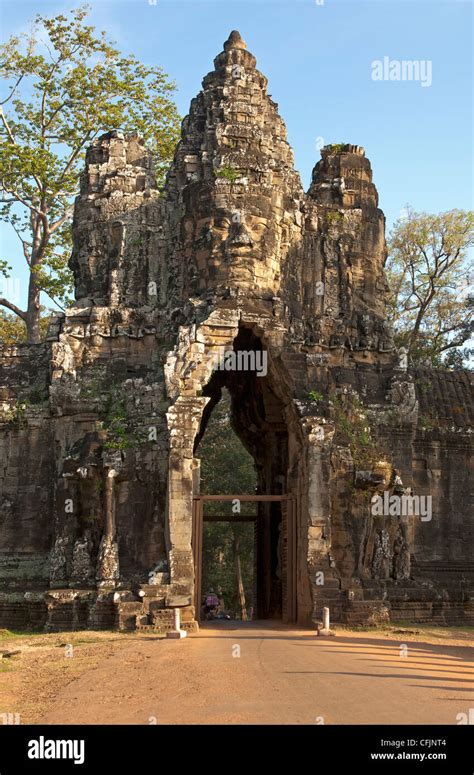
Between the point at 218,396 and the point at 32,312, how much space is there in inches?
477

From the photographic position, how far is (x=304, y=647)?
1800 centimetres

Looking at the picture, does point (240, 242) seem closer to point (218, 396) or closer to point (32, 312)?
point (218, 396)

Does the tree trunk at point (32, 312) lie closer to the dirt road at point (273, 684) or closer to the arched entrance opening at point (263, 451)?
the arched entrance opening at point (263, 451)

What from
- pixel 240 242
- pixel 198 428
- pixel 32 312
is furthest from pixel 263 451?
pixel 32 312

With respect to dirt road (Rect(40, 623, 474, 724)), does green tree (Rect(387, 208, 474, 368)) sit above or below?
above

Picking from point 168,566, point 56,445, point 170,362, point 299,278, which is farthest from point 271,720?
point 299,278

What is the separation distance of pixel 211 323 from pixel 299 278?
4.39 metres

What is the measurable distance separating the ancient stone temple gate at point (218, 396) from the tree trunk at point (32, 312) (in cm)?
1082

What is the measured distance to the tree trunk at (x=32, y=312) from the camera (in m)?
38.7

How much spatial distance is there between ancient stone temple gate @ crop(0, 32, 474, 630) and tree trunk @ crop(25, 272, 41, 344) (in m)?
10.8

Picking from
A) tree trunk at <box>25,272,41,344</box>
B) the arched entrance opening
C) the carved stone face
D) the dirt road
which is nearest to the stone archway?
the arched entrance opening

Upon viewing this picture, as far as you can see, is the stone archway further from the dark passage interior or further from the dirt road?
the dirt road

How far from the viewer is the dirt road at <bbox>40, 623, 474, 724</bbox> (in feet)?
35.0

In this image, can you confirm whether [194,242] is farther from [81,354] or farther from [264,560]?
[264,560]
